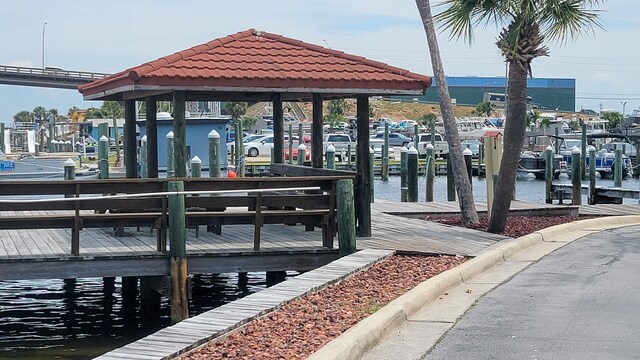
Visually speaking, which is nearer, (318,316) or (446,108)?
(318,316)

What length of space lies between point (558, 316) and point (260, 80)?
22.9 ft

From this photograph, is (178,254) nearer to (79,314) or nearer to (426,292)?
(79,314)

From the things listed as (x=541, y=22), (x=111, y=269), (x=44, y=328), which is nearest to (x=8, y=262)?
(x=111, y=269)

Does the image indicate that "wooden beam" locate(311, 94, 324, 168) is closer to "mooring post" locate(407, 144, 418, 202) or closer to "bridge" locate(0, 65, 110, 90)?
A: "mooring post" locate(407, 144, 418, 202)

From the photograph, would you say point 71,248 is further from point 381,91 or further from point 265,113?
point 265,113

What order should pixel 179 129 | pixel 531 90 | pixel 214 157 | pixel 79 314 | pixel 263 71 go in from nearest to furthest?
pixel 179 129 < pixel 263 71 < pixel 79 314 < pixel 214 157 < pixel 531 90

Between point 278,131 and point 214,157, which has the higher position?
point 278,131

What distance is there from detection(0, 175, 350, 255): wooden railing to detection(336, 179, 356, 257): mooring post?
31cm

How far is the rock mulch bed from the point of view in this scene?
8258 mm

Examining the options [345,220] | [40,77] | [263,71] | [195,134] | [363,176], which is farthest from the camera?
[40,77]

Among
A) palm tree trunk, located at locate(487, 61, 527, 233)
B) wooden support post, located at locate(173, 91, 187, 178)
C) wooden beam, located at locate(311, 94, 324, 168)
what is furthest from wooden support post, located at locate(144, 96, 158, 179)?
palm tree trunk, located at locate(487, 61, 527, 233)

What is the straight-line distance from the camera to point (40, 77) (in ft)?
367

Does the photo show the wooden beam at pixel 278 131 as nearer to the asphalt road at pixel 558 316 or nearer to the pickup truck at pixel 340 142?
the asphalt road at pixel 558 316

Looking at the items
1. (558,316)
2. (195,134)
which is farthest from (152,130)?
(195,134)
